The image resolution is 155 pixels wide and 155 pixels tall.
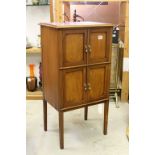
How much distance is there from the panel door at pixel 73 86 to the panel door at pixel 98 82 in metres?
0.07

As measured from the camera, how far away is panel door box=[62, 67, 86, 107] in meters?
2.42

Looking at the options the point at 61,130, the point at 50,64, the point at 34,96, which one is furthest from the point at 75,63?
the point at 34,96

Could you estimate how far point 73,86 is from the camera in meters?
2.48

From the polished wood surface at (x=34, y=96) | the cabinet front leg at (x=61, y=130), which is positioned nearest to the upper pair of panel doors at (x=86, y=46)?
the cabinet front leg at (x=61, y=130)

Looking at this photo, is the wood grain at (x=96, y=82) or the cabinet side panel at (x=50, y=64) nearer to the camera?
the cabinet side panel at (x=50, y=64)

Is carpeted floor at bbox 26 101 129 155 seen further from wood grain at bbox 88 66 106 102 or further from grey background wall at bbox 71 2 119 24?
grey background wall at bbox 71 2 119 24

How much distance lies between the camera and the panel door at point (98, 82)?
101 inches

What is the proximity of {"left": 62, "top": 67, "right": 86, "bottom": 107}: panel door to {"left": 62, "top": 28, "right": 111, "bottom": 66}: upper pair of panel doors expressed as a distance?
0.28 ft

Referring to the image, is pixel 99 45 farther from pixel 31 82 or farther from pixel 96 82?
pixel 31 82

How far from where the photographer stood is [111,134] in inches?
112

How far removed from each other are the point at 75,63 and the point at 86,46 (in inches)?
7.7

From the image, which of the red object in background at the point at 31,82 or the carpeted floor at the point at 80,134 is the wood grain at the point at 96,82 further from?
the red object in background at the point at 31,82
